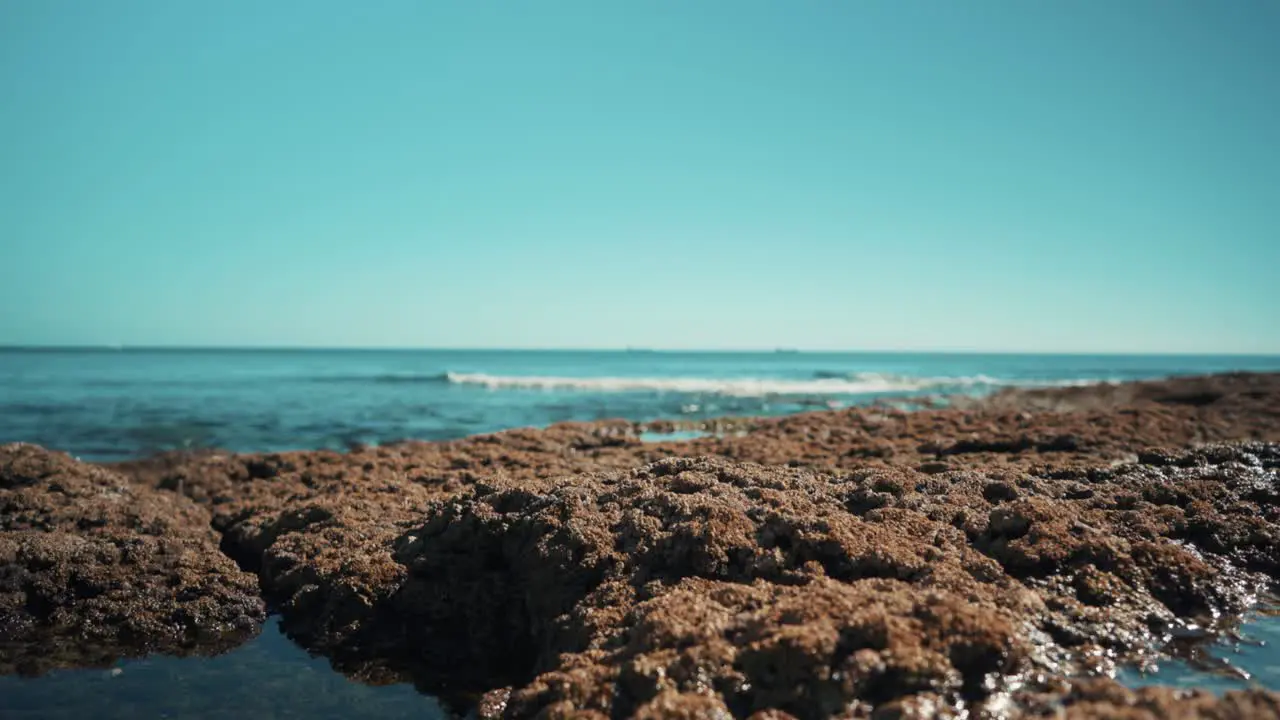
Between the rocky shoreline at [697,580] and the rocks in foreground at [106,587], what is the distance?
0.09ft

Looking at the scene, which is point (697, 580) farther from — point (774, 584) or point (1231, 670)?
point (1231, 670)

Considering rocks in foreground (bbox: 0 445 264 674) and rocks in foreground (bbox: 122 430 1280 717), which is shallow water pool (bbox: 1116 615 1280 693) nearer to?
rocks in foreground (bbox: 122 430 1280 717)

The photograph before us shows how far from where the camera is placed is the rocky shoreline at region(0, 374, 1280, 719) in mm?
4602

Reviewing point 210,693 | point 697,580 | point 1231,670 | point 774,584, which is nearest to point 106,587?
A: point 210,693

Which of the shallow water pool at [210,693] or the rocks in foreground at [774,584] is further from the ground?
the rocks in foreground at [774,584]

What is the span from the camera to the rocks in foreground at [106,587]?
704cm

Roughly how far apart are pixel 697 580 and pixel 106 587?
6.39 metres

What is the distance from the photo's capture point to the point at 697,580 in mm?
6070

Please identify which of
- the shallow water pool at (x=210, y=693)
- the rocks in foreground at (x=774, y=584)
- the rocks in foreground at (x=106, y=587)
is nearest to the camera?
the rocks in foreground at (x=774, y=584)

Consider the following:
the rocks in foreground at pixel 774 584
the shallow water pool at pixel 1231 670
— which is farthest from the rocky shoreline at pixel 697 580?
the shallow water pool at pixel 1231 670

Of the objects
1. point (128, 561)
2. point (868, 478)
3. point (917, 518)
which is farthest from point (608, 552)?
point (128, 561)

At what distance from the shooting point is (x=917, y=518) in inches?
280

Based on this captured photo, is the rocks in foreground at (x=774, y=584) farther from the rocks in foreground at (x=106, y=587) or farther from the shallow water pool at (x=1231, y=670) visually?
the rocks in foreground at (x=106, y=587)

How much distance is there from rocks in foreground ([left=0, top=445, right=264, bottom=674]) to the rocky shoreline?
28mm
